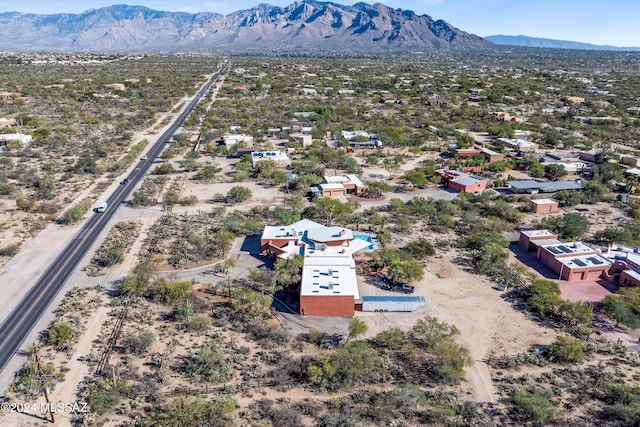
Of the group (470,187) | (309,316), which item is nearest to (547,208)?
(470,187)

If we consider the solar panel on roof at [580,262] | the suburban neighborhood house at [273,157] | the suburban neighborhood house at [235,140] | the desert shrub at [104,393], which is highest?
the suburban neighborhood house at [235,140]

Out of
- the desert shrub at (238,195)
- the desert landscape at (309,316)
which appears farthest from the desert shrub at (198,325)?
the desert shrub at (238,195)

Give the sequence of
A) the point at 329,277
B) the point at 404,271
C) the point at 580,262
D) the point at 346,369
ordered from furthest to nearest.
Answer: the point at 580,262 → the point at 404,271 → the point at 329,277 → the point at 346,369

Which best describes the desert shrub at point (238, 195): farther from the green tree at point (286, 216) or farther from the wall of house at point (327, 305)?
the wall of house at point (327, 305)

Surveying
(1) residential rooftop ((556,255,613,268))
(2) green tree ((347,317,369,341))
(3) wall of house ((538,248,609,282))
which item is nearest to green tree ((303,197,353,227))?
(2) green tree ((347,317,369,341))

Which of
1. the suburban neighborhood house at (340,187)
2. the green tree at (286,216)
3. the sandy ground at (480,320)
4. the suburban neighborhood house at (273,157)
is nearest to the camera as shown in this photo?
the sandy ground at (480,320)

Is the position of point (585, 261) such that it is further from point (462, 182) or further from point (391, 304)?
point (462, 182)

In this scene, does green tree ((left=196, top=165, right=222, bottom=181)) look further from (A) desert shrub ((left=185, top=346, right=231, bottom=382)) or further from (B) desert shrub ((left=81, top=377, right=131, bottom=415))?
(B) desert shrub ((left=81, top=377, right=131, bottom=415))
